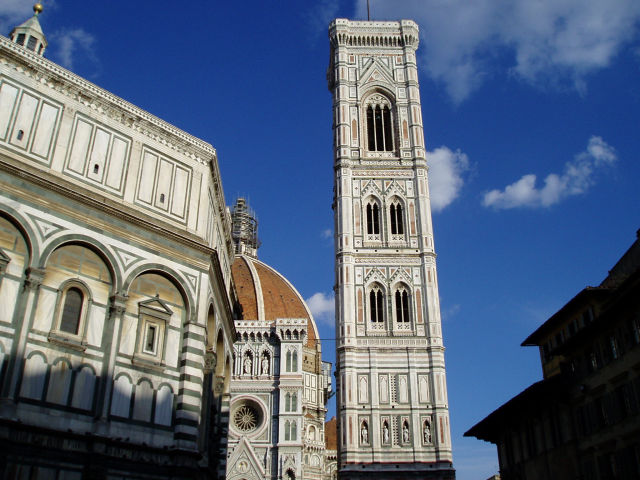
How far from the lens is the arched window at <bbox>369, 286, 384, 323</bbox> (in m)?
42.0

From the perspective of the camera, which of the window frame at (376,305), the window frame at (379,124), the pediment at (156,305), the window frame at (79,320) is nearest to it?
the window frame at (79,320)

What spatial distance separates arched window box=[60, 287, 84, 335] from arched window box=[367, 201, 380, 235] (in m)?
30.5

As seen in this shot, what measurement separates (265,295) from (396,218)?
40672 mm

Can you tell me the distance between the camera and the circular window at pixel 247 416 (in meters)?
54.7

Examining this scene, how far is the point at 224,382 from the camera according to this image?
2384 centimetres

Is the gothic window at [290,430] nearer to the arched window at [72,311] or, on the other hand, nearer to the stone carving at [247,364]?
the stone carving at [247,364]

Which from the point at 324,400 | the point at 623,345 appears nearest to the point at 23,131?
the point at 623,345

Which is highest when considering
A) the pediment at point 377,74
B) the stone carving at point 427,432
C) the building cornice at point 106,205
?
Result: the pediment at point 377,74

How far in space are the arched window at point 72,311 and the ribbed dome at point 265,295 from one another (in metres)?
62.0

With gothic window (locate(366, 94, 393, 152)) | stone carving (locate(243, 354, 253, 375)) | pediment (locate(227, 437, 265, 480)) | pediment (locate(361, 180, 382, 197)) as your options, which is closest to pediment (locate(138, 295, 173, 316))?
pediment (locate(361, 180, 382, 197))

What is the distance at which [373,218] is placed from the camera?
45031 mm

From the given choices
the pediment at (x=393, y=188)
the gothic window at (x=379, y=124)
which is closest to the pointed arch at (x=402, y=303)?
the pediment at (x=393, y=188)

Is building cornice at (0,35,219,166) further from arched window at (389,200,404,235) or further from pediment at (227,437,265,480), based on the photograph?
pediment at (227,437,265,480)

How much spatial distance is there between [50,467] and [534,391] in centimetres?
1651
